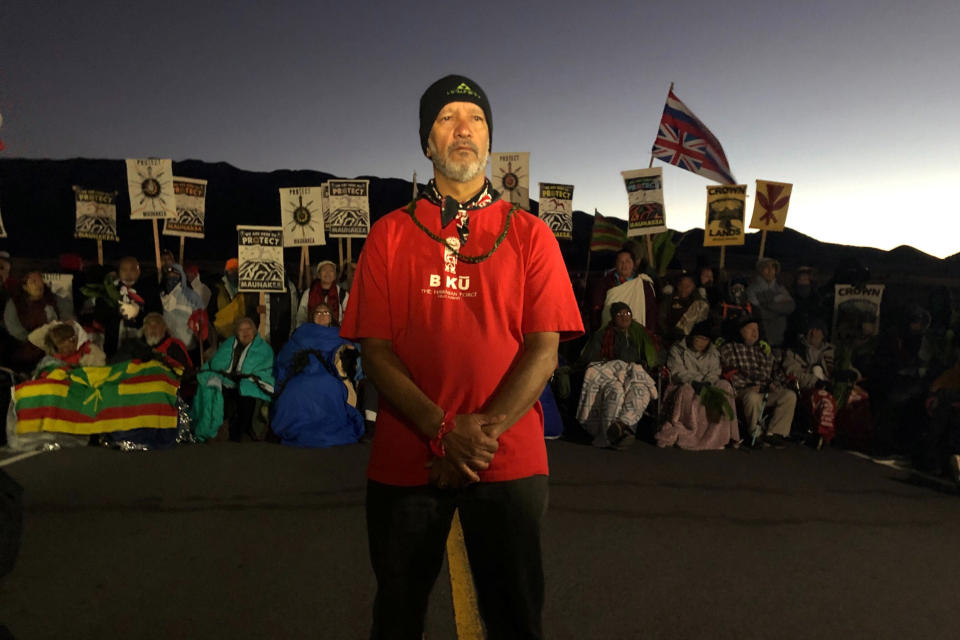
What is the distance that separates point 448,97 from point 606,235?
812 centimetres

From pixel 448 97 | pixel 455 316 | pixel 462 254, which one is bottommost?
pixel 455 316

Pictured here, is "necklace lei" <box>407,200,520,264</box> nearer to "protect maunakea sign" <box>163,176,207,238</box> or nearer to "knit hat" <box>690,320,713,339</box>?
"knit hat" <box>690,320,713,339</box>

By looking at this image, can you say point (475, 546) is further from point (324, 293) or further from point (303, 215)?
point (303, 215)

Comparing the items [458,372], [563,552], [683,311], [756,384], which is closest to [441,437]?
[458,372]

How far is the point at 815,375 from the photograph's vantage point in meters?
7.33

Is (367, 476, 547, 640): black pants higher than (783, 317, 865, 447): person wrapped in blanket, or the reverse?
(367, 476, 547, 640): black pants

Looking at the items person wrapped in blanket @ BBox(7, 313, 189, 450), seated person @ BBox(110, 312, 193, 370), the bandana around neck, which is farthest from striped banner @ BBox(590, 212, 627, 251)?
the bandana around neck

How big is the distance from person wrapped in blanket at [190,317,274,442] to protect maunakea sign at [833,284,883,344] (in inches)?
272

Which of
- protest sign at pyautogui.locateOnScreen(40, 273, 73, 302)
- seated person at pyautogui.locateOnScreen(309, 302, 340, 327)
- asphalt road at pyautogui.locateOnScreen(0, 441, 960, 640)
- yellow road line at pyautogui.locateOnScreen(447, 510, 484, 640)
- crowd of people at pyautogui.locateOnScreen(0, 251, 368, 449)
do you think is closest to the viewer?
yellow road line at pyautogui.locateOnScreen(447, 510, 484, 640)

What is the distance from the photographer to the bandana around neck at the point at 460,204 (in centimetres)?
153

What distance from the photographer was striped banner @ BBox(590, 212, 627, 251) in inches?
367

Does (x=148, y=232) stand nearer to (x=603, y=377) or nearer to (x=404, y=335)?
(x=603, y=377)

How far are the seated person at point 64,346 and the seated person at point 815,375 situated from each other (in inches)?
284

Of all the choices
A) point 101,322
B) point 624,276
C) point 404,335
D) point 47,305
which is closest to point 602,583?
point 404,335
